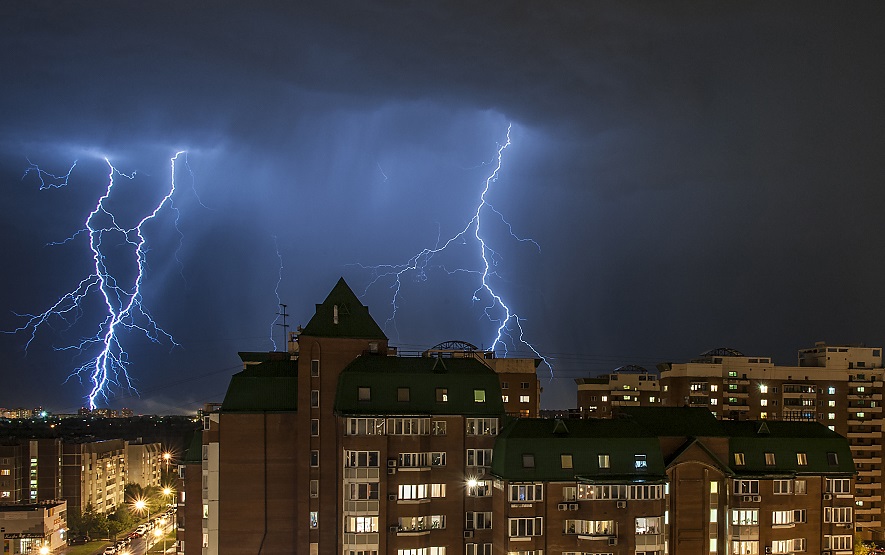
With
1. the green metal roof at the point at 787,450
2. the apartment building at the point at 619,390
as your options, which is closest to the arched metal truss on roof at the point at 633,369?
the apartment building at the point at 619,390

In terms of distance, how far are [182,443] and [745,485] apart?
15637 cm

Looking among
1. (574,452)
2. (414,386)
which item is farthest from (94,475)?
(574,452)

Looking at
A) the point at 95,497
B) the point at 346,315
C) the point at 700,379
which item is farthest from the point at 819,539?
the point at 95,497

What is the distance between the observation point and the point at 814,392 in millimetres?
101938

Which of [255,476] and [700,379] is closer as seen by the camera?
[255,476]

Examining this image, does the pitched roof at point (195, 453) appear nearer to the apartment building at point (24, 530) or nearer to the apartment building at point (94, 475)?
the apartment building at point (24, 530)

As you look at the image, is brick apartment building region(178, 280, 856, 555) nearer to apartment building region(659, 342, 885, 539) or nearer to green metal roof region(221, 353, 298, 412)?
green metal roof region(221, 353, 298, 412)

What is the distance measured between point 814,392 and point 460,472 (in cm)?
7143

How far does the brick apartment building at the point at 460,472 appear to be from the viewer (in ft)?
158

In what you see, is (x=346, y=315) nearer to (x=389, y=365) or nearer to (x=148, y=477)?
(x=389, y=365)

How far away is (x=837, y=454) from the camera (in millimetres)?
53594

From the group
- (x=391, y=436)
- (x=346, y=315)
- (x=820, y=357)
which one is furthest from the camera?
(x=820, y=357)

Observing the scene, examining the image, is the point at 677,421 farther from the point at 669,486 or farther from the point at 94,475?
the point at 94,475

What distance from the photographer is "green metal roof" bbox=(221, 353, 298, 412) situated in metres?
51.3
